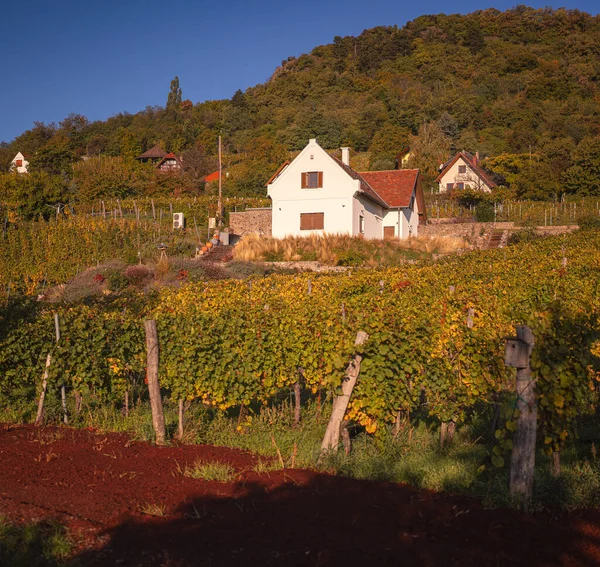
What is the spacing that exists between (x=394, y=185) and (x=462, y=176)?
19859 millimetres

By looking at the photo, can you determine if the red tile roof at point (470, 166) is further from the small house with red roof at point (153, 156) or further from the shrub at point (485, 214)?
the small house with red roof at point (153, 156)

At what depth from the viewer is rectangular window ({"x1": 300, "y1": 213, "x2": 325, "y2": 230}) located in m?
36.4

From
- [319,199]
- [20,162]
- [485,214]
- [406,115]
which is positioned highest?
[406,115]

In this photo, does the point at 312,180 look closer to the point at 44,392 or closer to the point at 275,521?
the point at 44,392

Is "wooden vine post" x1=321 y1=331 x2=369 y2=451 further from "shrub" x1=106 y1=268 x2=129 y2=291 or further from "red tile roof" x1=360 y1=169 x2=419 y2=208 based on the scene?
"red tile roof" x1=360 y1=169 x2=419 y2=208

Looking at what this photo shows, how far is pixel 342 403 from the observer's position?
23.4ft

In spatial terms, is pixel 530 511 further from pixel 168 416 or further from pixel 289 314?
pixel 168 416

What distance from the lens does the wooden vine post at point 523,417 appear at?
18.1ft

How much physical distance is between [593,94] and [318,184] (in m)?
61.8

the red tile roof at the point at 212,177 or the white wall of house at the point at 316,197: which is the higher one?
the red tile roof at the point at 212,177

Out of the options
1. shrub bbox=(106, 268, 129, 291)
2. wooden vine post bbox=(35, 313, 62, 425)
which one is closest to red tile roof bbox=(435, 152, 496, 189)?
shrub bbox=(106, 268, 129, 291)

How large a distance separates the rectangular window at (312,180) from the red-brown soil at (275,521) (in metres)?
30.6

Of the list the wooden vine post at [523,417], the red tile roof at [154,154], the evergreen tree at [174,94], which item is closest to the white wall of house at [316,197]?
the wooden vine post at [523,417]

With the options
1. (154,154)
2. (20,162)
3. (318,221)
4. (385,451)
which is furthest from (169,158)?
(385,451)
